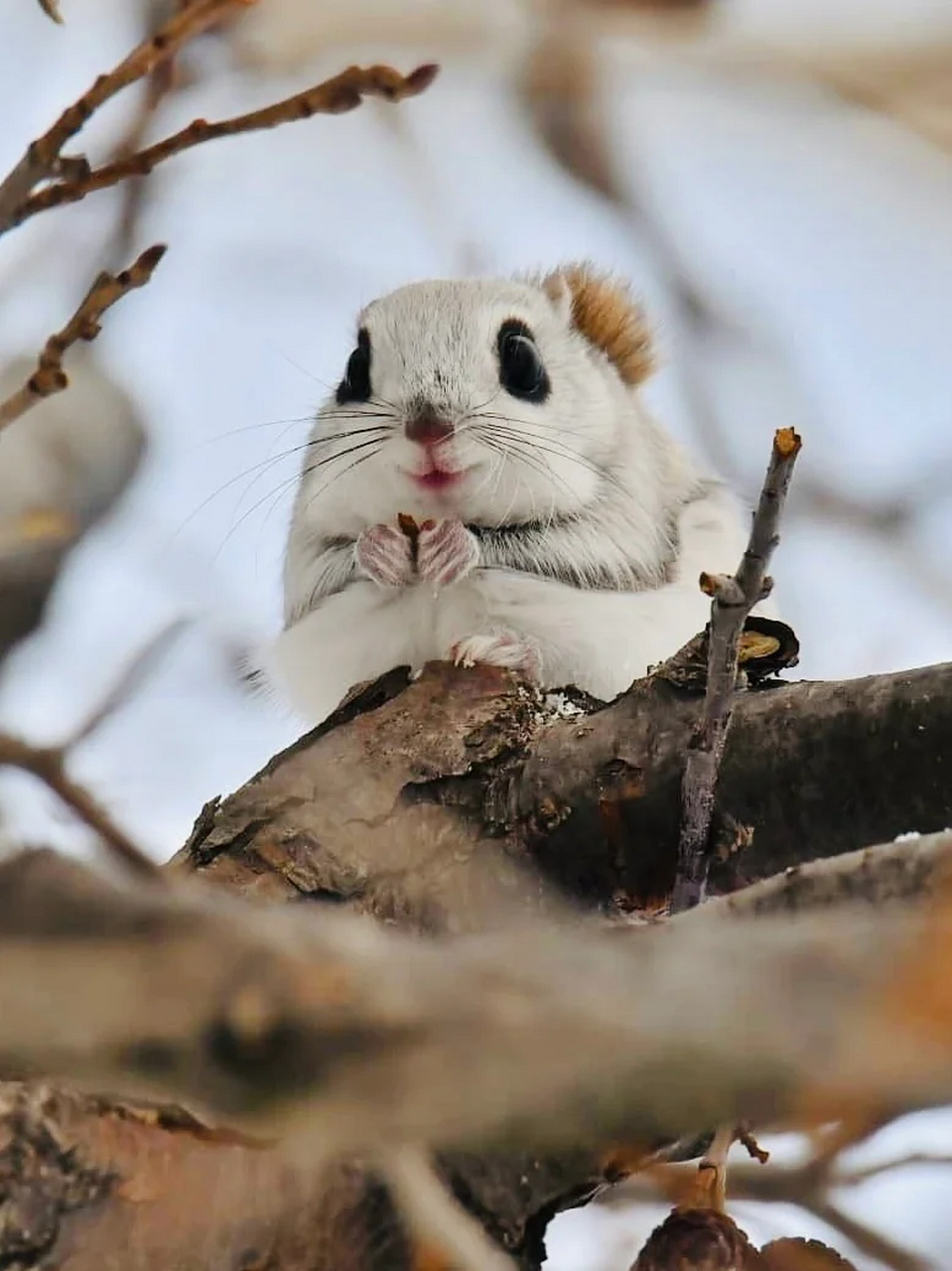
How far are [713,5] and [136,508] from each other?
2.66ft

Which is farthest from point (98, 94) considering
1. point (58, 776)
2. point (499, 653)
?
point (499, 653)

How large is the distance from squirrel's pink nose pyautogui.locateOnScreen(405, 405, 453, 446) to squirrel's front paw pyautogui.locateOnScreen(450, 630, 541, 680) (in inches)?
8.5

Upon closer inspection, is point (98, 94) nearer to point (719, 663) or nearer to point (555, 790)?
point (719, 663)

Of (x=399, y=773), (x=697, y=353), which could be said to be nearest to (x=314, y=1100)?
(x=399, y=773)

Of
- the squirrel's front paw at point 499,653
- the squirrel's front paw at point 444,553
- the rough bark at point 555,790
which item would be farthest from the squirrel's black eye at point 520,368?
the rough bark at point 555,790

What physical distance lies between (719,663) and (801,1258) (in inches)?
10.9

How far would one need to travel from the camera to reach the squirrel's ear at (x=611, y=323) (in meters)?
1.92

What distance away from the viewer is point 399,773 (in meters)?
1.06

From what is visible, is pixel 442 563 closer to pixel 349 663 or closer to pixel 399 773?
pixel 349 663

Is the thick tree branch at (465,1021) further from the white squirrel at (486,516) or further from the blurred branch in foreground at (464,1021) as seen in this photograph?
the white squirrel at (486,516)

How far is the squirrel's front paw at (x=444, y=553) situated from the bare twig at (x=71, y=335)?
810 mm

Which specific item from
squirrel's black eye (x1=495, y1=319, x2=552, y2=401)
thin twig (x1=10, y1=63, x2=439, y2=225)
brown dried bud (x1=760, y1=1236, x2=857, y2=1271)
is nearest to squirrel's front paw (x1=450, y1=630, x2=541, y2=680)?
squirrel's black eye (x1=495, y1=319, x2=552, y2=401)

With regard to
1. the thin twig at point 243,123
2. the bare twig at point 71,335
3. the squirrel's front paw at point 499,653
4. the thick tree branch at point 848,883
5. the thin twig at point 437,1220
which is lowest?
the thin twig at point 437,1220

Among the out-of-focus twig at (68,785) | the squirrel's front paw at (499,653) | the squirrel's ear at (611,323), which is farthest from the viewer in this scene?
the squirrel's ear at (611,323)
